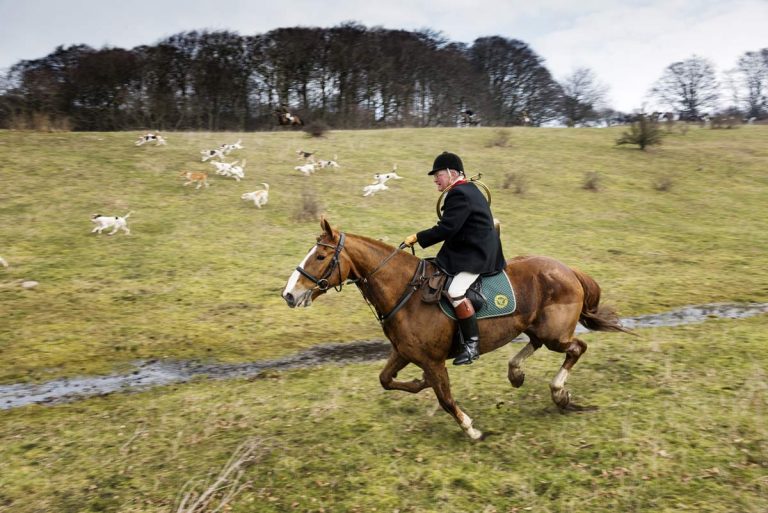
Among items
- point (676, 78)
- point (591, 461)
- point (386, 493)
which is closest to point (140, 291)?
point (386, 493)

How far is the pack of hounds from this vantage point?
55.5ft

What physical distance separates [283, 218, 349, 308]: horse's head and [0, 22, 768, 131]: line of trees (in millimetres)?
29315

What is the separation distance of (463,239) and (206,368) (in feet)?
19.3

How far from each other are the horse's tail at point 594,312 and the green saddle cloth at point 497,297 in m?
1.32

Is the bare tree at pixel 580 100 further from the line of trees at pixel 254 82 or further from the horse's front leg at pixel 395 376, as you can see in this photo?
the horse's front leg at pixel 395 376

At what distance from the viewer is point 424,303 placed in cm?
641

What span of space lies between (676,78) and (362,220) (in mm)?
65068

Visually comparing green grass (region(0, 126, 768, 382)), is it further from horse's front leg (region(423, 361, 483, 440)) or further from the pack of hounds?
horse's front leg (region(423, 361, 483, 440))

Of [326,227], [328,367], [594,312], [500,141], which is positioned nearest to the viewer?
[326,227]

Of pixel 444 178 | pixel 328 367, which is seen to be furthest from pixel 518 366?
pixel 328 367

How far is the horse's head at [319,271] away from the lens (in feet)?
19.6

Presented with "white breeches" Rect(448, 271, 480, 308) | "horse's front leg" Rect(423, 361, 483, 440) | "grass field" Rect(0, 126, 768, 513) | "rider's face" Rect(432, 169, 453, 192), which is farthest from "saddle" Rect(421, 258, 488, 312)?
"grass field" Rect(0, 126, 768, 513)

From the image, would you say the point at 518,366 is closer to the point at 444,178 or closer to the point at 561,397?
the point at 561,397

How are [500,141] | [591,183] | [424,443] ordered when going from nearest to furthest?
1. [424,443]
2. [591,183]
3. [500,141]
